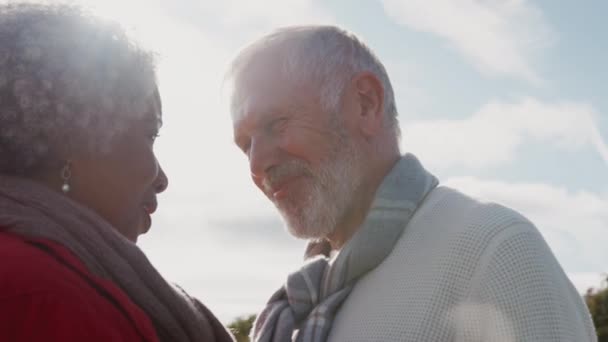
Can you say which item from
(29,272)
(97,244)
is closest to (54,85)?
(97,244)

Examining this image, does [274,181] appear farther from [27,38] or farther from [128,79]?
[27,38]

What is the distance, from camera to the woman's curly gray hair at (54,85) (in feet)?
7.57

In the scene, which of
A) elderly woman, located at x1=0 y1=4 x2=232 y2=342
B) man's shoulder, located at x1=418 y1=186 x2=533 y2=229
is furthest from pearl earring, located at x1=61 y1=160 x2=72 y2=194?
man's shoulder, located at x1=418 y1=186 x2=533 y2=229

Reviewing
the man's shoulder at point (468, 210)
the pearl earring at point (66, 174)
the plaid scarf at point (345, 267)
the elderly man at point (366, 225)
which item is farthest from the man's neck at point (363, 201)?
the pearl earring at point (66, 174)

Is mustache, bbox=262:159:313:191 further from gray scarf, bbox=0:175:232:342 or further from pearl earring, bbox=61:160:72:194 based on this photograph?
pearl earring, bbox=61:160:72:194

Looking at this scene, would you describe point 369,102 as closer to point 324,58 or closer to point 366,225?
point 324,58

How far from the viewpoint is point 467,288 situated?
2775 millimetres

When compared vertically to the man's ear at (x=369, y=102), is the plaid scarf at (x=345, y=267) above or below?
below

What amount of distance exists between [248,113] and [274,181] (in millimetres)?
338

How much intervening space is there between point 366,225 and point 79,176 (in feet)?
3.96

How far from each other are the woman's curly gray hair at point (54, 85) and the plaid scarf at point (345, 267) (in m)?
1.10

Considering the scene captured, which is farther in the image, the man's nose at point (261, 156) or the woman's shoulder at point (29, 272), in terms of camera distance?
the man's nose at point (261, 156)

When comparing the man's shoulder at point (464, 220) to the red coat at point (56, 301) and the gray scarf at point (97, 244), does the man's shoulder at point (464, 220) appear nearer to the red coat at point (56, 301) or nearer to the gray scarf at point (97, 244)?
the gray scarf at point (97, 244)

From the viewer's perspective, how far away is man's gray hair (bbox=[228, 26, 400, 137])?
11.5ft
